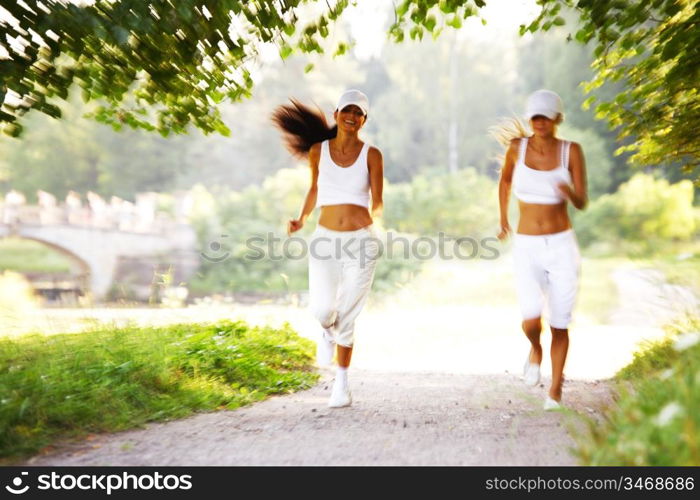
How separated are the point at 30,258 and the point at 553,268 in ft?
112

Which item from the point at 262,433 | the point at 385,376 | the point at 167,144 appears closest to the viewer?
the point at 262,433

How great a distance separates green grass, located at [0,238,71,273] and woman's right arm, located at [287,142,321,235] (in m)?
29.4

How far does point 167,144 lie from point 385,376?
40.9 meters

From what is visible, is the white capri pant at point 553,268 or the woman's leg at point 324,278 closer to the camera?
the white capri pant at point 553,268

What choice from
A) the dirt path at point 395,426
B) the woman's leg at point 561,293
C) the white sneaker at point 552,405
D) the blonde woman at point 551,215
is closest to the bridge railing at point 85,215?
the dirt path at point 395,426

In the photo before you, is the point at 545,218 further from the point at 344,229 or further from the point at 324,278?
the point at 324,278

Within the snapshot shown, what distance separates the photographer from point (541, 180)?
4.84 meters

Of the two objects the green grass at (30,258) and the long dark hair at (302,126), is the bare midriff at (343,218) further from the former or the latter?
the green grass at (30,258)

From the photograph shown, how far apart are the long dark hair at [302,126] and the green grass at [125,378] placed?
6.58 feet

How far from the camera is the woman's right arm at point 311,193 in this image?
208 inches

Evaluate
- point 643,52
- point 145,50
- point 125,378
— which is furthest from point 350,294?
point 643,52

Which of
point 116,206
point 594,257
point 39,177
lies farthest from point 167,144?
point 594,257
